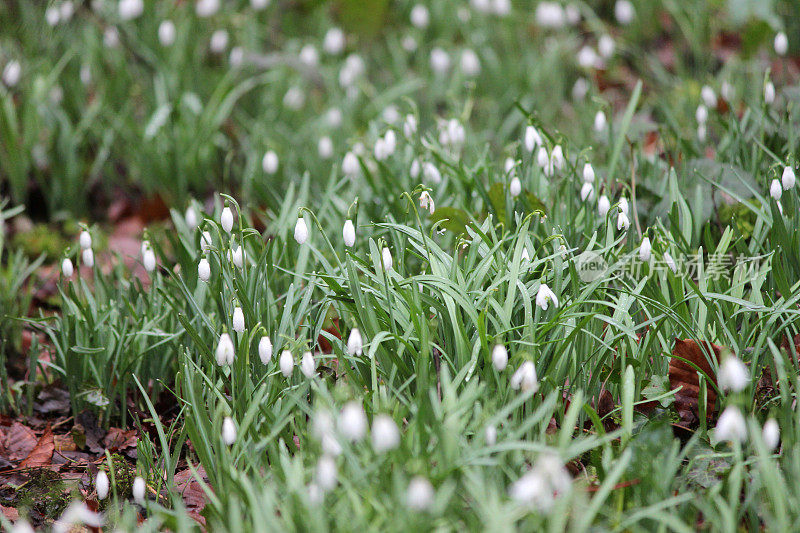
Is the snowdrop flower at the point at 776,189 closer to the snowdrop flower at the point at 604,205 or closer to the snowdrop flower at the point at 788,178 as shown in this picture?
the snowdrop flower at the point at 788,178

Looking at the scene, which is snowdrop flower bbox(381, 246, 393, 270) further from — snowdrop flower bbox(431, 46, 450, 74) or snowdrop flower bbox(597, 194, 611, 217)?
snowdrop flower bbox(431, 46, 450, 74)

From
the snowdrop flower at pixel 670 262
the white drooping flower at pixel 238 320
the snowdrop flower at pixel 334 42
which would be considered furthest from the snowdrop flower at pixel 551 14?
the white drooping flower at pixel 238 320

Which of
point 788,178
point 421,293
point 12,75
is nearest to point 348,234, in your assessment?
point 421,293

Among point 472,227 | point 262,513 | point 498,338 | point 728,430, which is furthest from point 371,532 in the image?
point 472,227

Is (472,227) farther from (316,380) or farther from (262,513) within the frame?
(262,513)

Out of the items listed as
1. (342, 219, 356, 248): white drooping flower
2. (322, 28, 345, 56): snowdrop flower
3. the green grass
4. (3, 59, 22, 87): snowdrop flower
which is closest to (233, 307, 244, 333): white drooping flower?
the green grass
